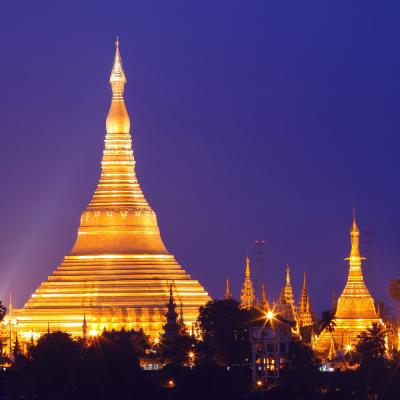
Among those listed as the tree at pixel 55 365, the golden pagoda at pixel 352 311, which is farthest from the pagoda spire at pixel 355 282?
the tree at pixel 55 365

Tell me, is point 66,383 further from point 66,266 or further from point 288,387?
point 66,266

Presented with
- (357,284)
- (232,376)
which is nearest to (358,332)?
(357,284)

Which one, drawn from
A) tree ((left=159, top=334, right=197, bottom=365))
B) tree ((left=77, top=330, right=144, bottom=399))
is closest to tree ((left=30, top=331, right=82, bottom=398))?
tree ((left=77, top=330, right=144, bottom=399))

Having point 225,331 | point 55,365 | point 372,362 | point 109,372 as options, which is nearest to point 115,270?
point 225,331

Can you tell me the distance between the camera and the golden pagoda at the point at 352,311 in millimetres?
159250

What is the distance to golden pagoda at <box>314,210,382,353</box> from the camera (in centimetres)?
15925

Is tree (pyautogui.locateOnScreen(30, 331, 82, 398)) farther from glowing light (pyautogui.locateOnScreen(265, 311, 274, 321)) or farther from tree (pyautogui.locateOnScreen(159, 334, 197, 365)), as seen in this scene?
glowing light (pyautogui.locateOnScreen(265, 311, 274, 321))

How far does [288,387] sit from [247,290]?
141ft

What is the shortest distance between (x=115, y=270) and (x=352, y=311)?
39.8 feet

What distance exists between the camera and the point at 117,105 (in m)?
167

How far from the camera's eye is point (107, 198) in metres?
168

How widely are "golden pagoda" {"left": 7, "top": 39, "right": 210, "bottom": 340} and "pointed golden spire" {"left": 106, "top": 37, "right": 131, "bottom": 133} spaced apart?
5 centimetres

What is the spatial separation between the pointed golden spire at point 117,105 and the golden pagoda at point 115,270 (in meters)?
0.05

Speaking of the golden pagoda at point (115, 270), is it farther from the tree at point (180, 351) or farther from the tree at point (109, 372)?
the tree at point (109, 372)
